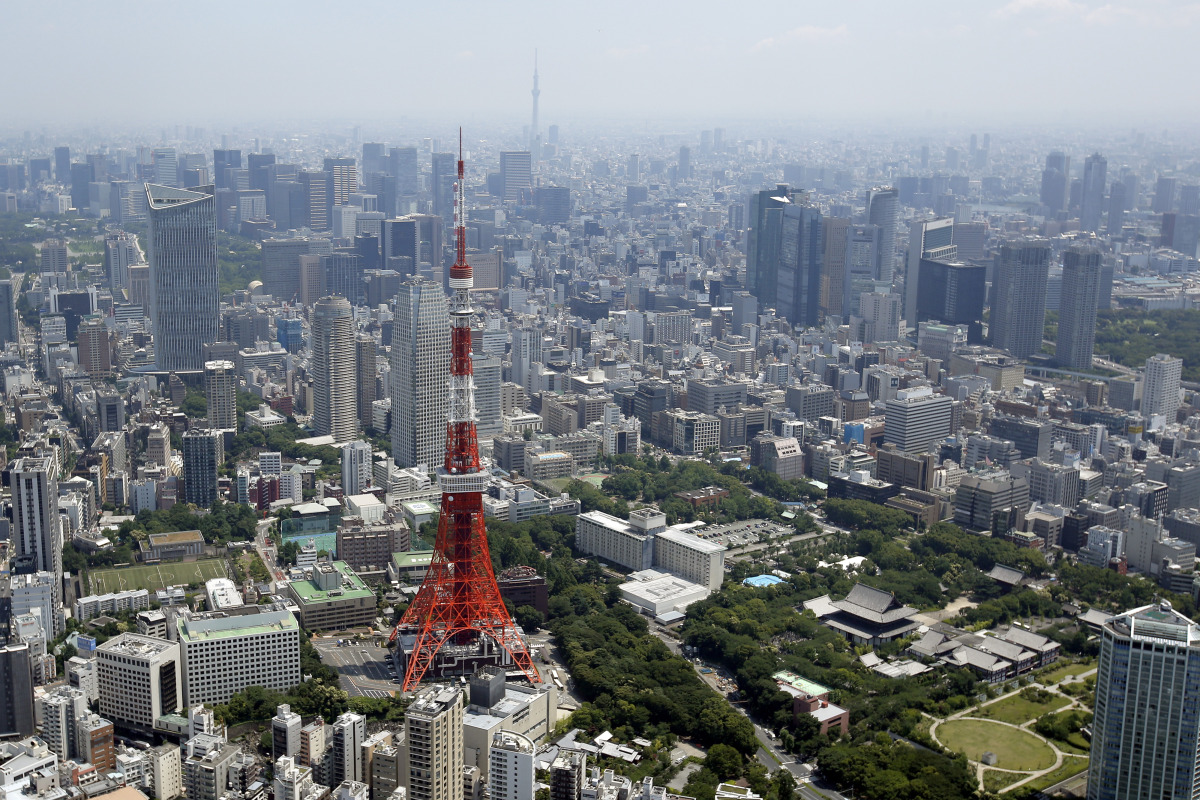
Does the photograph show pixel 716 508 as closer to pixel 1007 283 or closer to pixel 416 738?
pixel 416 738

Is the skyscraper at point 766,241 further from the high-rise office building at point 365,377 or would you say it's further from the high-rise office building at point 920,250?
the high-rise office building at point 365,377

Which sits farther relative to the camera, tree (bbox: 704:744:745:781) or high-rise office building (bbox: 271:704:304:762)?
tree (bbox: 704:744:745:781)

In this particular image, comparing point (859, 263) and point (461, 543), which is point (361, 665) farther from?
point (859, 263)

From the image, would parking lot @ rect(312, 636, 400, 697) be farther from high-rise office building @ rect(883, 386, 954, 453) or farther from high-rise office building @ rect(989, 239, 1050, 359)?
high-rise office building @ rect(989, 239, 1050, 359)

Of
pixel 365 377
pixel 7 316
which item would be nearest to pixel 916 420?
pixel 365 377

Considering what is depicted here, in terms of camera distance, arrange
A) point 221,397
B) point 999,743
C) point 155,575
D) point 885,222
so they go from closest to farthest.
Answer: point 999,743, point 155,575, point 221,397, point 885,222

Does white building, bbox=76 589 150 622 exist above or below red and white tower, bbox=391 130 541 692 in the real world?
below

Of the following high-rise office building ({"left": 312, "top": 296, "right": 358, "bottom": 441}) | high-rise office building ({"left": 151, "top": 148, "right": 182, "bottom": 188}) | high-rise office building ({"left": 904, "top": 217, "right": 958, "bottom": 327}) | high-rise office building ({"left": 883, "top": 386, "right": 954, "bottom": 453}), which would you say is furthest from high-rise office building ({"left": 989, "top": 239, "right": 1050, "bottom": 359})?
high-rise office building ({"left": 151, "top": 148, "right": 182, "bottom": 188})
